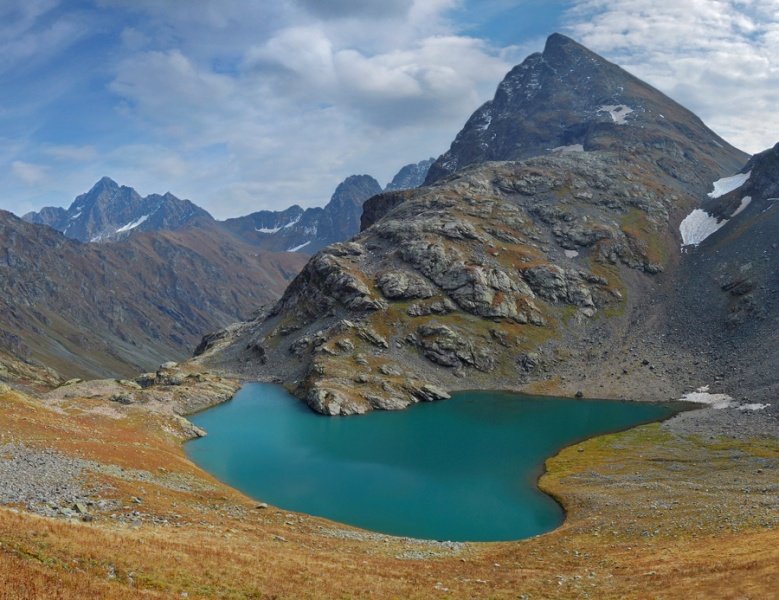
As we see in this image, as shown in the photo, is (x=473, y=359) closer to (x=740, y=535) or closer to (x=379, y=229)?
(x=379, y=229)

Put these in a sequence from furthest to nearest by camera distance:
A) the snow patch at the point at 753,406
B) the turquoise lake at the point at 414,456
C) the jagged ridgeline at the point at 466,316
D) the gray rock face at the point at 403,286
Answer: the gray rock face at the point at 403,286 → the jagged ridgeline at the point at 466,316 → the snow patch at the point at 753,406 → the turquoise lake at the point at 414,456

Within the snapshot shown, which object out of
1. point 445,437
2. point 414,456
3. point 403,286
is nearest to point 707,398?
point 445,437

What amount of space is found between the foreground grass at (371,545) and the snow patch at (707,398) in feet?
139

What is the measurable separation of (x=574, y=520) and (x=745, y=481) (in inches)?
823

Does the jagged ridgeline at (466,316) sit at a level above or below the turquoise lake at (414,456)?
above

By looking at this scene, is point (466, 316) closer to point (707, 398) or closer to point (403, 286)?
point (403, 286)

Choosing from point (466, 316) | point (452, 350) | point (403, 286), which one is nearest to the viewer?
point (452, 350)

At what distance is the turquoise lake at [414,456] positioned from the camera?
2387 inches

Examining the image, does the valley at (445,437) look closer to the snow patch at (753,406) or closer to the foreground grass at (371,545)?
the foreground grass at (371,545)

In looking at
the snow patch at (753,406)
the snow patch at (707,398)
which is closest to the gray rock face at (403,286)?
the snow patch at (707,398)

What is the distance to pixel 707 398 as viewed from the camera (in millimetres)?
119812

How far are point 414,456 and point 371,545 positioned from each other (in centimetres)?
4351

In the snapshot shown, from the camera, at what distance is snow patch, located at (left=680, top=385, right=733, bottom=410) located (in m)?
112

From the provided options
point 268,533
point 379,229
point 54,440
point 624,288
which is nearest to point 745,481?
point 268,533
